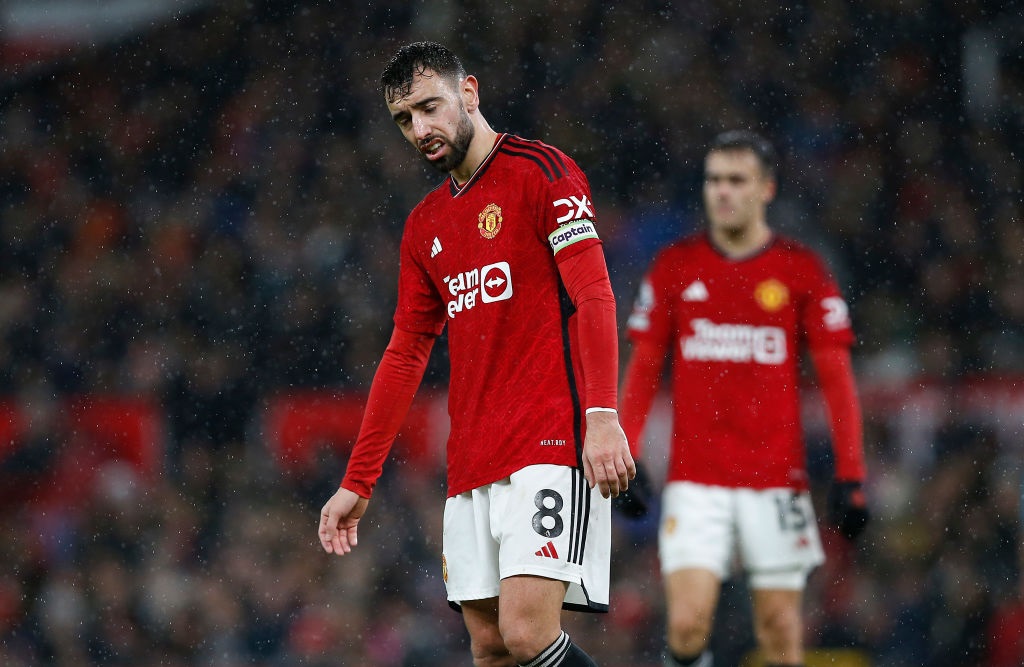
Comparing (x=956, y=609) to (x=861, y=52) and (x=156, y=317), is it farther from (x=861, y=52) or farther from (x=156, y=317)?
→ (x=156, y=317)

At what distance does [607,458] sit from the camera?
10.1 ft

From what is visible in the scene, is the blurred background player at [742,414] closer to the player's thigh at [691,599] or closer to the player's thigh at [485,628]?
the player's thigh at [691,599]

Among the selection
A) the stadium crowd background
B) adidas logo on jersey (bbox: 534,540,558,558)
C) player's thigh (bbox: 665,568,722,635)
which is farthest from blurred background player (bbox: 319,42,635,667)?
the stadium crowd background

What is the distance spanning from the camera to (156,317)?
34.1 feet

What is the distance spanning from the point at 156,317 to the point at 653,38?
4.84m

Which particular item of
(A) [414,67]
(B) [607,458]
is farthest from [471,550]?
(A) [414,67]

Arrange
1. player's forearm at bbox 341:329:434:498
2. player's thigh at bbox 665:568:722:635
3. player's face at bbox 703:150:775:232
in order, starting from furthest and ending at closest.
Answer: player's face at bbox 703:150:775:232
player's thigh at bbox 665:568:722:635
player's forearm at bbox 341:329:434:498

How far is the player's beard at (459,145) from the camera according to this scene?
3.52 metres

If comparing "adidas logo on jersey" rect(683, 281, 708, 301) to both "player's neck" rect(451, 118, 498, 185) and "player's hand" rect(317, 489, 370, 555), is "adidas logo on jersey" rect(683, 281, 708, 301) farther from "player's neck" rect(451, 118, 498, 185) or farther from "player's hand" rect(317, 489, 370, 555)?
"player's hand" rect(317, 489, 370, 555)

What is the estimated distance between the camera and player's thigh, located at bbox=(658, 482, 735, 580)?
206 inches

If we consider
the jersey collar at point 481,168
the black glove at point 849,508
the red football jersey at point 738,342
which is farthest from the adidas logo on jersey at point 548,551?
the black glove at point 849,508

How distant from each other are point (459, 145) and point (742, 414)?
2152mm

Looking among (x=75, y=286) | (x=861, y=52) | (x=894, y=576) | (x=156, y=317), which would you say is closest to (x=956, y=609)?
(x=894, y=576)

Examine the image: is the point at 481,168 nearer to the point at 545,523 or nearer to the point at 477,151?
the point at 477,151
